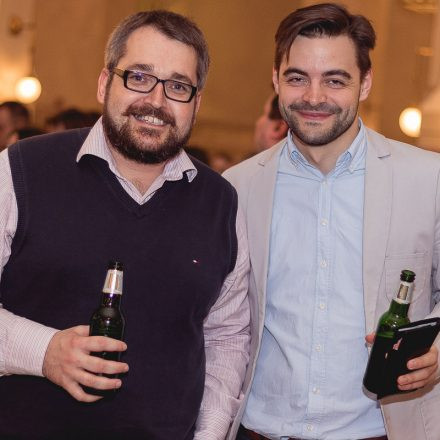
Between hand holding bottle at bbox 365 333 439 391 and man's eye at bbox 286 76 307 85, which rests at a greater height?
man's eye at bbox 286 76 307 85

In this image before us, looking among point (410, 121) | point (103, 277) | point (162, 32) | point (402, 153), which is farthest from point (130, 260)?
point (410, 121)

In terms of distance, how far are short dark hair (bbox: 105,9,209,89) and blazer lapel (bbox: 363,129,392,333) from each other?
615mm

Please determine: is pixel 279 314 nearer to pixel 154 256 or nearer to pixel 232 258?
pixel 232 258

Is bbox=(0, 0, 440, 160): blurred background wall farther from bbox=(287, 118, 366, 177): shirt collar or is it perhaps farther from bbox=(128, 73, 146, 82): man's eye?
bbox=(128, 73, 146, 82): man's eye

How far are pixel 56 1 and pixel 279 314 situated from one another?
282 inches

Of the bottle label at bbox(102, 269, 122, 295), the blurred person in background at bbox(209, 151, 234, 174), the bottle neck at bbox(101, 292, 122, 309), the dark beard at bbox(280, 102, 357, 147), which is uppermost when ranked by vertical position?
the dark beard at bbox(280, 102, 357, 147)

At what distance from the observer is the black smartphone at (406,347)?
227 cm

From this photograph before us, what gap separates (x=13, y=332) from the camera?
2168mm

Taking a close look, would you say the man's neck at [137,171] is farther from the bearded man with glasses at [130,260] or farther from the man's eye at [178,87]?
the man's eye at [178,87]

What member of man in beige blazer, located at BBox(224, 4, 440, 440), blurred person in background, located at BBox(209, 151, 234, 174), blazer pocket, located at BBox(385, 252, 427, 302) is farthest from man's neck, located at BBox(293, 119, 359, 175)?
blurred person in background, located at BBox(209, 151, 234, 174)

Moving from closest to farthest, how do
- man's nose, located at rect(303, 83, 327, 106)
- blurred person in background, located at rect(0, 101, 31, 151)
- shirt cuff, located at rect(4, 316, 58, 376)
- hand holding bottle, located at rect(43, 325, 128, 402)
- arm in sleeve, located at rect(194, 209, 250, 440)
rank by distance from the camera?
hand holding bottle, located at rect(43, 325, 128, 402), shirt cuff, located at rect(4, 316, 58, 376), arm in sleeve, located at rect(194, 209, 250, 440), man's nose, located at rect(303, 83, 327, 106), blurred person in background, located at rect(0, 101, 31, 151)

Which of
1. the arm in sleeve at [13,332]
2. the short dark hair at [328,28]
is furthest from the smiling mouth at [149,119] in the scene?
the short dark hair at [328,28]

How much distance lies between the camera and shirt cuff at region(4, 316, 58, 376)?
7.03ft

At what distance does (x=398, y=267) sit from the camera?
8.46ft
